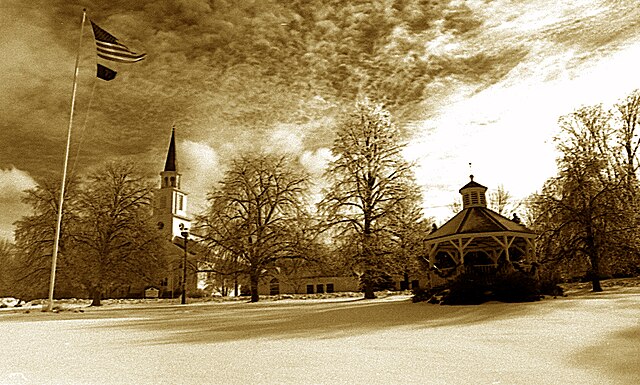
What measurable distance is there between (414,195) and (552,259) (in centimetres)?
790

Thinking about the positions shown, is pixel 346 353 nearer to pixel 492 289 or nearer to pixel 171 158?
pixel 492 289

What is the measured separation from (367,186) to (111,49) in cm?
1490

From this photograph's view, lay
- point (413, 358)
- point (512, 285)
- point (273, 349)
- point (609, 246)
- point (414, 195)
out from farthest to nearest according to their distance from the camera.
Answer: point (414, 195) < point (609, 246) < point (512, 285) < point (273, 349) < point (413, 358)

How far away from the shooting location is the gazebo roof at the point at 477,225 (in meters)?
19.1

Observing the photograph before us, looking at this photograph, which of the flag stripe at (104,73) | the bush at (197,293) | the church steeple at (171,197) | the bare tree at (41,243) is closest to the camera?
the flag stripe at (104,73)

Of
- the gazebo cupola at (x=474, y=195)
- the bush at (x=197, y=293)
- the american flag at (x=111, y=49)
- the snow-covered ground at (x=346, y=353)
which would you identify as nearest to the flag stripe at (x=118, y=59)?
the american flag at (x=111, y=49)

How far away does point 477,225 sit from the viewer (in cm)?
1948

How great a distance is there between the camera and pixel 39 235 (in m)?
29.2

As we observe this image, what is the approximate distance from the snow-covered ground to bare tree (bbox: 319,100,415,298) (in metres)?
14.1

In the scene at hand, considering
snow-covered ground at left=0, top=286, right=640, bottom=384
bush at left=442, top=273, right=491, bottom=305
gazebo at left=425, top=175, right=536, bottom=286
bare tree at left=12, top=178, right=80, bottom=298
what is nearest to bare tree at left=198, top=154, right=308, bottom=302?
bare tree at left=12, top=178, right=80, bottom=298

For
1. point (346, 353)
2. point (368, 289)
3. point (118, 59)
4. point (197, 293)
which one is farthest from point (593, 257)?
point (197, 293)

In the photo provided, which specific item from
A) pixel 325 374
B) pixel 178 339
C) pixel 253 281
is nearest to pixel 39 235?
pixel 253 281

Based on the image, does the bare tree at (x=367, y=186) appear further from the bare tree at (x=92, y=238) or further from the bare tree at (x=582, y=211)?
the bare tree at (x=92, y=238)

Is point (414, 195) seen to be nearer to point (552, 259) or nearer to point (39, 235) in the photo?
point (552, 259)
